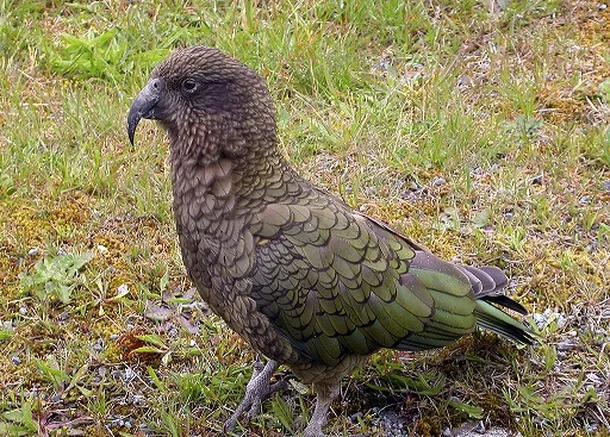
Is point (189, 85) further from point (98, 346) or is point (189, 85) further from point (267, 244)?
point (98, 346)

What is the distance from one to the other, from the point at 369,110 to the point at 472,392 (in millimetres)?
2125

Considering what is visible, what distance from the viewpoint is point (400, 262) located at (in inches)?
155

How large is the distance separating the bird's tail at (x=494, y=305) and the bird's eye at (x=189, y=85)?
4.66ft

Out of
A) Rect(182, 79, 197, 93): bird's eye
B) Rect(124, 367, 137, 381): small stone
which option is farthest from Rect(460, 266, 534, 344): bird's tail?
Rect(124, 367, 137, 381): small stone

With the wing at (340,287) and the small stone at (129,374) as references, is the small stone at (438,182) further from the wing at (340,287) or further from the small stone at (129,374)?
the small stone at (129,374)

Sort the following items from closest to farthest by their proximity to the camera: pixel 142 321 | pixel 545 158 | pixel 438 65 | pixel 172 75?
pixel 172 75 → pixel 142 321 → pixel 545 158 → pixel 438 65

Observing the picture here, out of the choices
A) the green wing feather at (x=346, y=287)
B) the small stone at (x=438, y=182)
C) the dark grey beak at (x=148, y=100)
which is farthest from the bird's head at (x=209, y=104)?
the small stone at (x=438, y=182)

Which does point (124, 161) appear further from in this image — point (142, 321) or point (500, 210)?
point (500, 210)

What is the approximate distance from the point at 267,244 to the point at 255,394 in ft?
2.84

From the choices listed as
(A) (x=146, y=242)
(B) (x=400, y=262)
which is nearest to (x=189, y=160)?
(B) (x=400, y=262)

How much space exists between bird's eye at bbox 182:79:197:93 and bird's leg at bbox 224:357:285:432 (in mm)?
1296

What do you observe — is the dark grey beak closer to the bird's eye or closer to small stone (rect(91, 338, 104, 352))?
the bird's eye

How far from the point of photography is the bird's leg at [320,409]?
13.2 feet

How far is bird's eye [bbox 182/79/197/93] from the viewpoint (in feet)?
12.1
